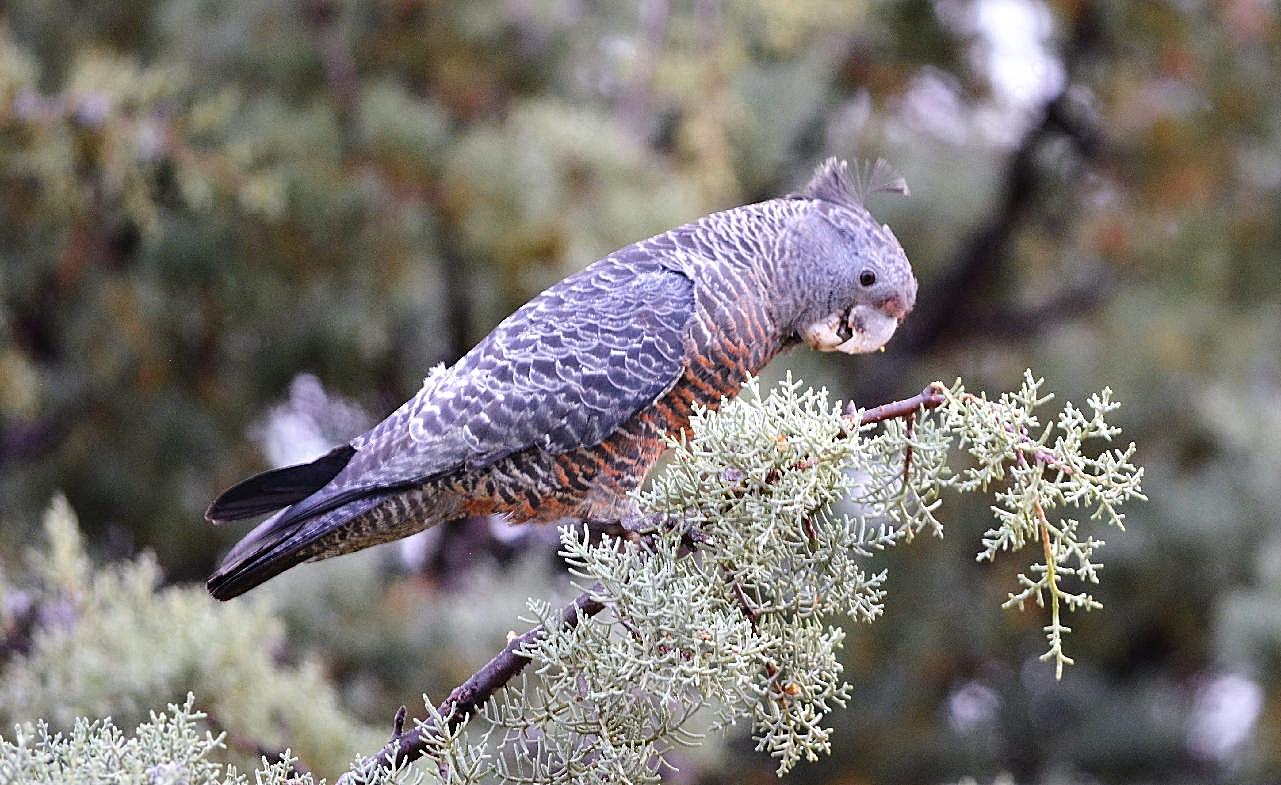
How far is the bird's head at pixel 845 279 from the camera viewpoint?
3.26 metres

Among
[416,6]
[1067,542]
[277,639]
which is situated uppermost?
[416,6]

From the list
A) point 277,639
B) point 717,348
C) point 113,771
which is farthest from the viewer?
point 277,639

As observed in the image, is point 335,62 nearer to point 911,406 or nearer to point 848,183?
point 848,183

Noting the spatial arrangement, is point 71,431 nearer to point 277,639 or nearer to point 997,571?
point 277,639

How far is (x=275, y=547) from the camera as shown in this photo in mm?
2850

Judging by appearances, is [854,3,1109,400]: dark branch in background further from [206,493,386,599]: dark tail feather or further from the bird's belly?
[206,493,386,599]: dark tail feather

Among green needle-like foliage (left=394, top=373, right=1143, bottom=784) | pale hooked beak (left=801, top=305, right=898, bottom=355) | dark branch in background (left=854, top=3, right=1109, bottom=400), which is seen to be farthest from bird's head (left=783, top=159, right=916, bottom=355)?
dark branch in background (left=854, top=3, right=1109, bottom=400)

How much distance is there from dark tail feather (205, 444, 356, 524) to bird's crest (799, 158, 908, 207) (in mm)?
1363

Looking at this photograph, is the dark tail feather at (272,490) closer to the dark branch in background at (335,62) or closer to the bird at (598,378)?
the bird at (598,378)

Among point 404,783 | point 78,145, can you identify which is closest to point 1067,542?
point 404,783

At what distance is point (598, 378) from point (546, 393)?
12 centimetres

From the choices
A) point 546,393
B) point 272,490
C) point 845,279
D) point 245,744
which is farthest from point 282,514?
point 845,279

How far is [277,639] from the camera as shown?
3564mm

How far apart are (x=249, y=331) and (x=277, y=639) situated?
8.68ft
